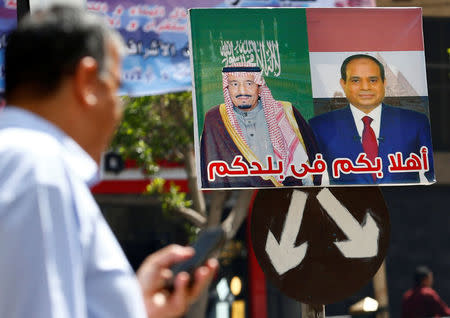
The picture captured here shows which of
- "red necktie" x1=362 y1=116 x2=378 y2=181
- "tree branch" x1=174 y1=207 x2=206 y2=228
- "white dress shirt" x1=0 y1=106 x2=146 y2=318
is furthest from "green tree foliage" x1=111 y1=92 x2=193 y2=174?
"white dress shirt" x1=0 y1=106 x2=146 y2=318

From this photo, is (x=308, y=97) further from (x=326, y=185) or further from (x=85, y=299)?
(x=85, y=299)

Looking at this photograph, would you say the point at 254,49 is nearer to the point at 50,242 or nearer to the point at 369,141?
the point at 369,141

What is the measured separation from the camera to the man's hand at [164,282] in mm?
1845

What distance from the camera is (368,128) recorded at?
4758 mm

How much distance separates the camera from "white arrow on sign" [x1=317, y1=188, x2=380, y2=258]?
4.72 metres

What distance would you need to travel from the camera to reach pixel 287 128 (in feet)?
15.1

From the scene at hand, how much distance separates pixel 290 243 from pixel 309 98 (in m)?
0.77

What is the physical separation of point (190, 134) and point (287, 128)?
821 cm

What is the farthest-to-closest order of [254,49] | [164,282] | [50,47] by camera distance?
1. [254,49]
2. [164,282]
3. [50,47]

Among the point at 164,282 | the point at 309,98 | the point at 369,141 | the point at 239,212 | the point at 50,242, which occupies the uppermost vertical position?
the point at 309,98

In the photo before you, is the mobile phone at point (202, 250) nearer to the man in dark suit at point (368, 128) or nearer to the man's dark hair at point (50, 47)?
the man's dark hair at point (50, 47)

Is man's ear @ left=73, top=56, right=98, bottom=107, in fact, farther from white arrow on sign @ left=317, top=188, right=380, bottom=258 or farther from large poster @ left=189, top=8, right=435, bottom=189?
white arrow on sign @ left=317, top=188, right=380, bottom=258

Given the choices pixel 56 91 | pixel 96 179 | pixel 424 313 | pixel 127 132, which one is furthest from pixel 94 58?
pixel 127 132

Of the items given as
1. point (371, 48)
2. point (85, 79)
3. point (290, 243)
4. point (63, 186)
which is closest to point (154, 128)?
point (371, 48)
